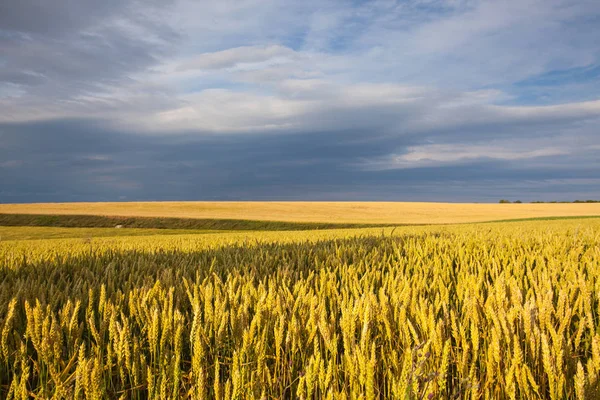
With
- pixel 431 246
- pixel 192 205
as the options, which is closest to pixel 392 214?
pixel 192 205

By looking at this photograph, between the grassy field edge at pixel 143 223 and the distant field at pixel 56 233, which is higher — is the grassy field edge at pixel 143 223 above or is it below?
above

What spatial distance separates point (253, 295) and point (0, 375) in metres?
1.24

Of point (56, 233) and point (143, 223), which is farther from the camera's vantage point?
point (143, 223)

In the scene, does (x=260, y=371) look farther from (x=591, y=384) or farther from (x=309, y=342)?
(x=591, y=384)

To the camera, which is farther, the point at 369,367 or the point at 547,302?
the point at 547,302

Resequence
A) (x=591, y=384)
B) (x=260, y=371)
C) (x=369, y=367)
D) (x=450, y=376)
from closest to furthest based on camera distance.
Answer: (x=369, y=367)
(x=591, y=384)
(x=260, y=371)
(x=450, y=376)

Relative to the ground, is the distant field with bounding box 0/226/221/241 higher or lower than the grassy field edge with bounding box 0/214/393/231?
lower

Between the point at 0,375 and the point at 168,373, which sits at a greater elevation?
the point at 168,373

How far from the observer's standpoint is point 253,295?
2.41m

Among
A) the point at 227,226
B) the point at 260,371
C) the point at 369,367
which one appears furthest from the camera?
the point at 227,226

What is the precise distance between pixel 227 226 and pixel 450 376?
39355 millimetres

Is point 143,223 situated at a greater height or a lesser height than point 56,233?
greater

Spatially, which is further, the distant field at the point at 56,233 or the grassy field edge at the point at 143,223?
the grassy field edge at the point at 143,223

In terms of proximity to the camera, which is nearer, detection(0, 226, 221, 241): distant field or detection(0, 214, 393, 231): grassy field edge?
detection(0, 226, 221, 241): distant field
